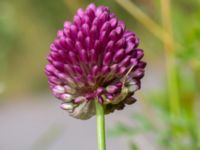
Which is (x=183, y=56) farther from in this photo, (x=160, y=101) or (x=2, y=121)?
(x=2, y=121)

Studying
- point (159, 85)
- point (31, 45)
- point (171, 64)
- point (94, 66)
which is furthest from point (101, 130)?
point (31, 45)

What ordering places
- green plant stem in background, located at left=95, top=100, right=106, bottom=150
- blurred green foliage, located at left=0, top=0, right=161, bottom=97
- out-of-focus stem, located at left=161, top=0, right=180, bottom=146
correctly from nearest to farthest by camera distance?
green plant stem in background, located at left=95, top=100, right=106, bottom=150
out-of-focus stem, located at left=161, top=0, right=180, bottom=146
blurred green foliage, located at left=0, top=0, right=161, bottom=97

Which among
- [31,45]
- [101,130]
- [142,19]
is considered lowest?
[101,130]

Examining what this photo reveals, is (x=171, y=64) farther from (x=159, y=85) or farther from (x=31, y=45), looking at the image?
(x=31, y=45)

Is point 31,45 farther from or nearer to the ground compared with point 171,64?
farther from the ground

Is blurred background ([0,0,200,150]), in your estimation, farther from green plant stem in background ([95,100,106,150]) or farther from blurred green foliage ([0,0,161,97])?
blurred green foliage ([0,0,161,97])

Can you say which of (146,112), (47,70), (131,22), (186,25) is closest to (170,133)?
(146,112)

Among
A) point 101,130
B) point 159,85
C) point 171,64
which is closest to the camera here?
point 101,130

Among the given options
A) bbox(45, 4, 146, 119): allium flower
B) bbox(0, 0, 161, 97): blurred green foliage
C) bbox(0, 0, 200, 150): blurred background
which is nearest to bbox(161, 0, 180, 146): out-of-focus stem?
bbox(0, 0, 200, 150): blurred background

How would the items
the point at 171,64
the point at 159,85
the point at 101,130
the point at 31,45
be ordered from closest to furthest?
the point at 101,130 < the point at 171,64 < the point at 159,85 < the point at 31,45

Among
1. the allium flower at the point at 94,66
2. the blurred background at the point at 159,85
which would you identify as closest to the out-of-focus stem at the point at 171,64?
the blurred background at the point at 159,85
